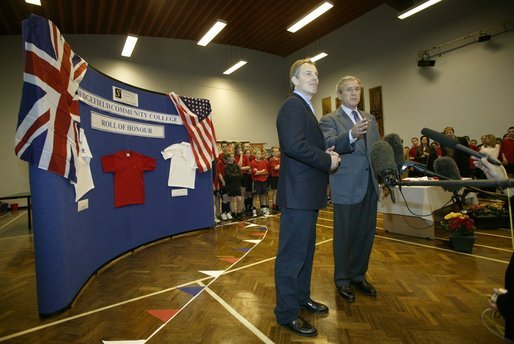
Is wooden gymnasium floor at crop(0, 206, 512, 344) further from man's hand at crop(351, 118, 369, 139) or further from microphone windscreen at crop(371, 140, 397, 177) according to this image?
man's hand at crop(351, 118, 369, 139)

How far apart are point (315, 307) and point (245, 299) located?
2.02 ft

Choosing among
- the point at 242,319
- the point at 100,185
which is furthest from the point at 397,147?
the point at 100,185

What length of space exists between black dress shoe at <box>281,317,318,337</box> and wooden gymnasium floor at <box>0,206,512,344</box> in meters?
0.04

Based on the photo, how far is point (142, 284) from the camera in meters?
2.86

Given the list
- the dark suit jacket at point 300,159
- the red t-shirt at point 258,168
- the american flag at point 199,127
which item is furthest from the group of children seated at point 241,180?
the dark suit jacket at point 300,159

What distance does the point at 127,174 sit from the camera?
369cm

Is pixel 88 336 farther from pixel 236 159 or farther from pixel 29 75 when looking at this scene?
pixel 236 159

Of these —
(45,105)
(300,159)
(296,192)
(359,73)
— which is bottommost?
(296,192)

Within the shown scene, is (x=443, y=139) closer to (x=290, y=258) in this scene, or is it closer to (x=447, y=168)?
(x=447, y=168)

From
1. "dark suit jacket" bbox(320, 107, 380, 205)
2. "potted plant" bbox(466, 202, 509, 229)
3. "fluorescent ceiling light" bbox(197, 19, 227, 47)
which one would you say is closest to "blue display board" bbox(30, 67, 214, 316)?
"dark suit jacket" bbox(320, 107, 380, 205)

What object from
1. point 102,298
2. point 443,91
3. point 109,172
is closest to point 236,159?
point 109,172

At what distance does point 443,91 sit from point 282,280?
9486 millimetres

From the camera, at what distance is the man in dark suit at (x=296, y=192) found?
5.99 ft

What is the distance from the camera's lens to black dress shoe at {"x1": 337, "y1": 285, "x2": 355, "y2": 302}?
232 centimetres
